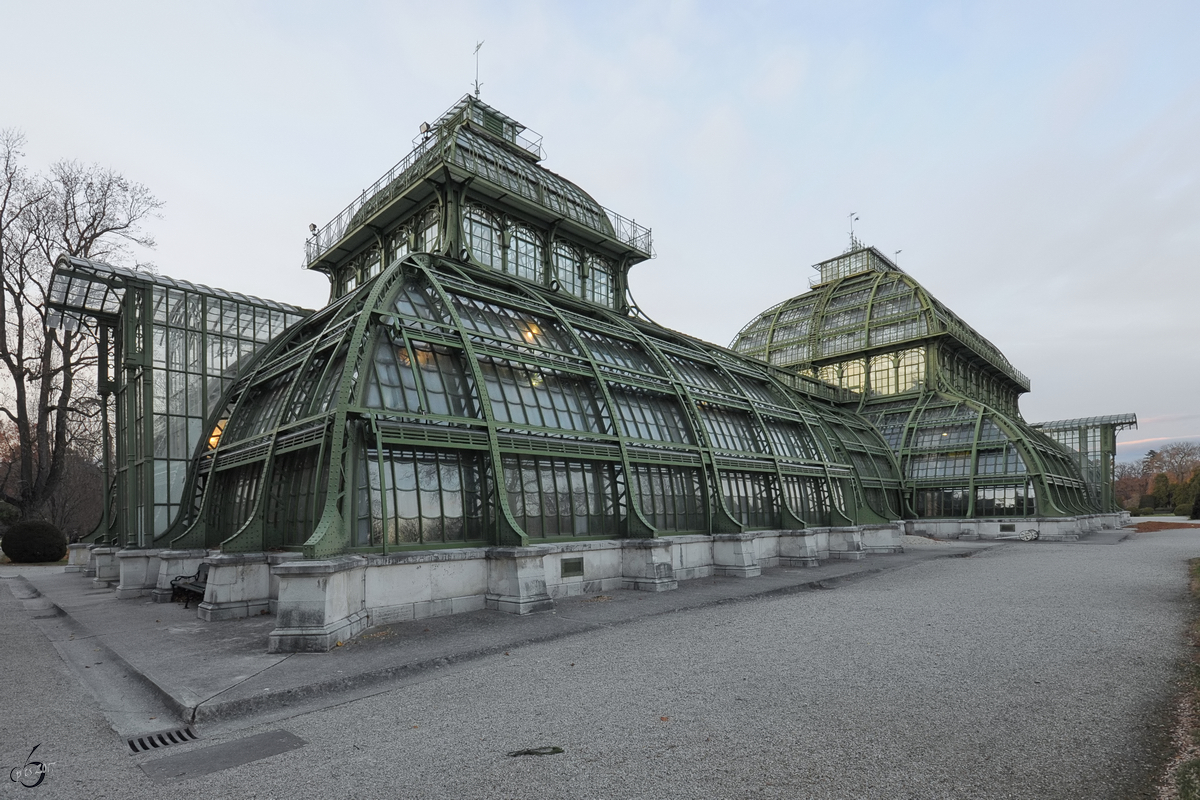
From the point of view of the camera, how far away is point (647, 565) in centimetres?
2194

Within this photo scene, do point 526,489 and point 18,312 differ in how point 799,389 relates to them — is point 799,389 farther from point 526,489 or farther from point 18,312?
point 18,312

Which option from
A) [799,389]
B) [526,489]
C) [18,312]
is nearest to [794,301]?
[799,389]

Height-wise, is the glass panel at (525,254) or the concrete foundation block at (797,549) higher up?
the glass panel at (525,254)

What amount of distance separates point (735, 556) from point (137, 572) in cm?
2301

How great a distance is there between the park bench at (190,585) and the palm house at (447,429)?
4.07 feet

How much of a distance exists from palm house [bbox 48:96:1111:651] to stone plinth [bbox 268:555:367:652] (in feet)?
0.17

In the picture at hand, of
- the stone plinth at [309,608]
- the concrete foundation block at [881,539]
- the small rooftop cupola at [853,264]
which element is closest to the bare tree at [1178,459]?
the small rooftop cupola at [853,264]

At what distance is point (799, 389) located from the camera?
48.7 meters

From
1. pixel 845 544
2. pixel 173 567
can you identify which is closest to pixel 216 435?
pixel 173 567

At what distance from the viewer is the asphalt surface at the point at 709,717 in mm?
7461

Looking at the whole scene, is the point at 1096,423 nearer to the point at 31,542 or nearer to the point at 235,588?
the point at 235,588

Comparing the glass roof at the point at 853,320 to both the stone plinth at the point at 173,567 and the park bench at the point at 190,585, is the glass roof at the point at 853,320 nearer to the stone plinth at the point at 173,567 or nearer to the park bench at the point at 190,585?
the stone plinth at the point at 173,567

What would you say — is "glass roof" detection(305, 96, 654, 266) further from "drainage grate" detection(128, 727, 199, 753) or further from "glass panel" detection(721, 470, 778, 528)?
"drainage grate" detection(128, 727, 199, 753)

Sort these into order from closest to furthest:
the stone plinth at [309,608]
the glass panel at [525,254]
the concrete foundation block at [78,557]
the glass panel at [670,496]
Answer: the stone plinth at [309,608] < the glass panel at [670,496] < the glass panel at [525,254] < the concrete foundation block at [78,557]
